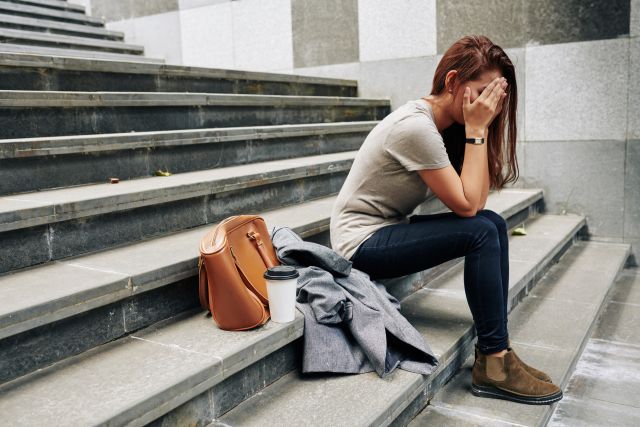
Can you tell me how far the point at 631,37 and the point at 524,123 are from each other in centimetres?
99

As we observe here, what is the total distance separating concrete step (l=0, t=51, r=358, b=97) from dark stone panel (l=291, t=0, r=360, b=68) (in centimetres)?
85

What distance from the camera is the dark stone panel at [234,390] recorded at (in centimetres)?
186

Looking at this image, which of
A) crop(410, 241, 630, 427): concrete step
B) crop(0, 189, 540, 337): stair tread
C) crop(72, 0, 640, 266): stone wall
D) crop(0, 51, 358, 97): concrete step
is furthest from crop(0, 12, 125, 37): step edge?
crop(410, 241, 630, 427): concrete step

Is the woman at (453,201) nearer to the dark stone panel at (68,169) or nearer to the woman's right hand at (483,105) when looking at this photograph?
the woman's right hand at (483,105)

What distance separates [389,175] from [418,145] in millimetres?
199

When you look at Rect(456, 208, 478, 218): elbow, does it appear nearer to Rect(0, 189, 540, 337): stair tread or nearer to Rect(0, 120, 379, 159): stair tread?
Rect(0, 189, 540, 337): stair tread

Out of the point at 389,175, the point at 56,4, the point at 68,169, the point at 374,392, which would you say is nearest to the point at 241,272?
the point at 374,392

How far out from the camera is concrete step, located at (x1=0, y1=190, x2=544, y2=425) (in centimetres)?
166

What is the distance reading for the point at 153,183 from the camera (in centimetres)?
298

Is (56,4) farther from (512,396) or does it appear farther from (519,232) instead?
(512,396)

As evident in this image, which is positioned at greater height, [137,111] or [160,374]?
[137,111]

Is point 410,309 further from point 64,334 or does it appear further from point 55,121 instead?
point 55,121

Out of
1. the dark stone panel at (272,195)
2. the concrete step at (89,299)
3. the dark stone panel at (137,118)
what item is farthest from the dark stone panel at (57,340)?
the dark stone panel at (137,118)

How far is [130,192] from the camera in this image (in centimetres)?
266
